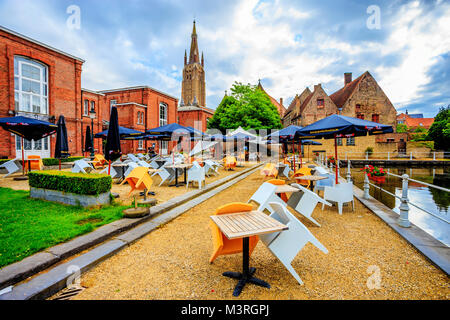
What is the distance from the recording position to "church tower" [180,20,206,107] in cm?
6172

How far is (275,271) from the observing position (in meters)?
2.68

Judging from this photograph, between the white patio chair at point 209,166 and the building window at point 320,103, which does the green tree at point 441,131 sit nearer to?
the building window at point 320,103

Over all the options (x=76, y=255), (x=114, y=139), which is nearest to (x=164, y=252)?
(x=76, y=255)

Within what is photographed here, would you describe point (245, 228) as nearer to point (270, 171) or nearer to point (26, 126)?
point (270, 171)

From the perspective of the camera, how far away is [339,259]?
9.62 ft

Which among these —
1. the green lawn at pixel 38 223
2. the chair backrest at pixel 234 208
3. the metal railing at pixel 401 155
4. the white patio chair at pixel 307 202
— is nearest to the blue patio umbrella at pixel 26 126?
the green lawn at pixel 38 223

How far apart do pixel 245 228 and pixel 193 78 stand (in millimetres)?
65182

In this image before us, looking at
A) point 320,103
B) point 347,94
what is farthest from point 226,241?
point 347,94

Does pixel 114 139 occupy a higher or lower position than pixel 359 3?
lower

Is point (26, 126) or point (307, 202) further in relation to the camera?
point (26, 126)
